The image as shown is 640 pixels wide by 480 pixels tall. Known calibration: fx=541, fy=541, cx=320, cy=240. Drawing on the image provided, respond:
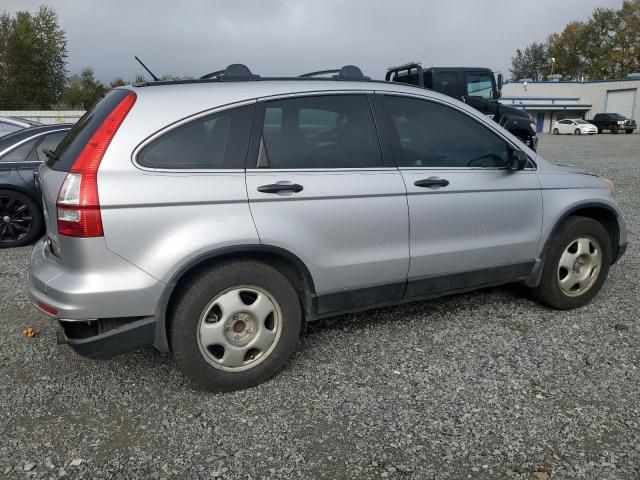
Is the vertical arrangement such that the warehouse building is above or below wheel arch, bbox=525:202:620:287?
above

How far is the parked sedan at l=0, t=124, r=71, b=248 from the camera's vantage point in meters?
6.66

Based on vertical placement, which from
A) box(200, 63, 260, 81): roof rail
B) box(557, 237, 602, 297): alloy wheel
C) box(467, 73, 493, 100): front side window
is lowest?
box(557, 237, 602, 297): alloy wheel

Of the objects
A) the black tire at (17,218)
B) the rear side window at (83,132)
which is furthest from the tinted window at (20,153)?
the rear side window at (83,132)

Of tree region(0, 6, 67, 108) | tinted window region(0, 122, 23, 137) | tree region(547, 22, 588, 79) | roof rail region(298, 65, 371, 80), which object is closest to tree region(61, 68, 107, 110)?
tree region(0, 6, 67, 108)

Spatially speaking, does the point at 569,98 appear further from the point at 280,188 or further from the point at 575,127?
the point at 280,188

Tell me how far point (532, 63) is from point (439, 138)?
363 ft

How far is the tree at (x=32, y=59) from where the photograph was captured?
47.3m

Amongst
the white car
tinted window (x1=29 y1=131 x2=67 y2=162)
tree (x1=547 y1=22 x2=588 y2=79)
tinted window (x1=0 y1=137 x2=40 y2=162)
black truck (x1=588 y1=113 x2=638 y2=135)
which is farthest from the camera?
tree (x1=547 y1=22 x2=588 y2=79)

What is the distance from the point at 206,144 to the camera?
300 centimetres

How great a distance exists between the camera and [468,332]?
396 centimetres

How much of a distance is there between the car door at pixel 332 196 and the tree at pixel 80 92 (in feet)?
145

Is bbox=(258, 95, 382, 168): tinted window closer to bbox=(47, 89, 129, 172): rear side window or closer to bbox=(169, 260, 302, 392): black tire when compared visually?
bbox=(169, 260, 302, 392): black tire

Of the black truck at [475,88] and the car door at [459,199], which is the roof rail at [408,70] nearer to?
the black truck at [475,88]

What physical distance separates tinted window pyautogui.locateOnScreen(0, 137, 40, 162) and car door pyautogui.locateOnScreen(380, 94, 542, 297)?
5339mm
